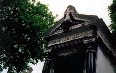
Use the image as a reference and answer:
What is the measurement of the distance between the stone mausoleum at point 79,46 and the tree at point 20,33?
7014mm

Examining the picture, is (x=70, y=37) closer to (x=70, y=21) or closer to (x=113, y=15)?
(x=70, y=21)

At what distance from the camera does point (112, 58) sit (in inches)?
561

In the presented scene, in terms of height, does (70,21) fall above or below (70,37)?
above

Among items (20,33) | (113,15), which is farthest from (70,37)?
(20,33)

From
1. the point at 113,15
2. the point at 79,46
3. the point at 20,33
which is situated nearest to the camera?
the point at 79,46

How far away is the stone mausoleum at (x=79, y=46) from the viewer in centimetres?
1243

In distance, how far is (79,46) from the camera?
43.0 ft

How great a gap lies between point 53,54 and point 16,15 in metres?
8.96

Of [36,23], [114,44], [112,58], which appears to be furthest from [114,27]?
[36,23]

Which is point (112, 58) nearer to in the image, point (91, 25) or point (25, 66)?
point (91, 25)

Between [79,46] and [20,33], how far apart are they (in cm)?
1039

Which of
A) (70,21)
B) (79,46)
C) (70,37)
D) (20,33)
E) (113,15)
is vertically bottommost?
(79,46)

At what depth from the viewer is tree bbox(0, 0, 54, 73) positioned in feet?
68.3

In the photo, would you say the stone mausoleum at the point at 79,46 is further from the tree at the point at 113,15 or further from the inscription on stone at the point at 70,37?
the tree at the point at 113,15
